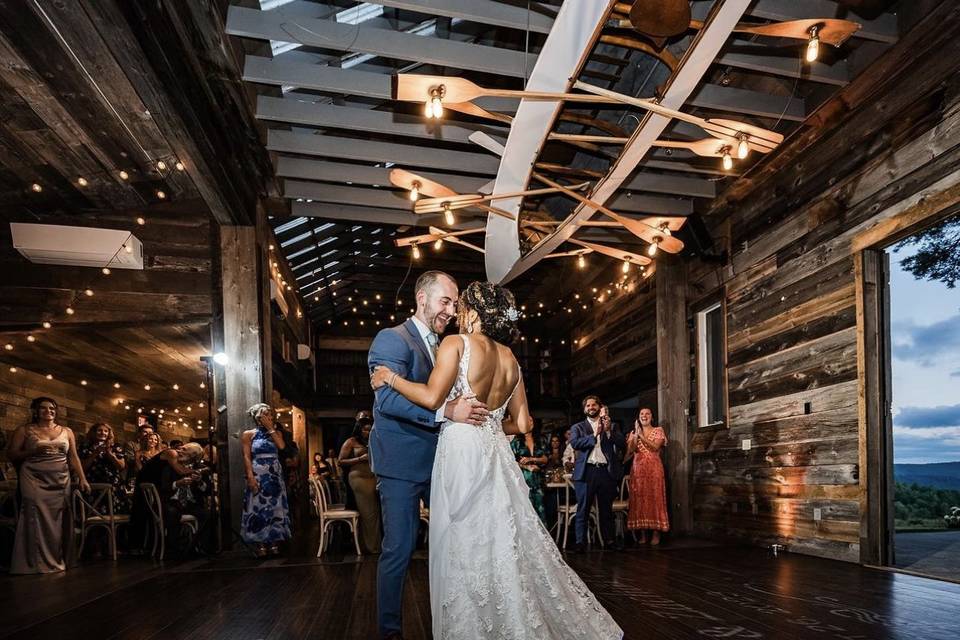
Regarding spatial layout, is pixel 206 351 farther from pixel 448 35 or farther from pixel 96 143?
pixel 448 35

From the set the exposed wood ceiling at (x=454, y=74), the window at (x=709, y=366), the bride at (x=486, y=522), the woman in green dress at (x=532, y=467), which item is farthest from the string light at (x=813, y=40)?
the window at (x=709, y=366)

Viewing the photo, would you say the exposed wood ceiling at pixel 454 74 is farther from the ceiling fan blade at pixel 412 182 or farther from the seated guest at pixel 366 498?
the seated guest at pixel 366 498

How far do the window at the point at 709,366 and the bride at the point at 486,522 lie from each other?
5.80 meters

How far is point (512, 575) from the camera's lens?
8.45ft

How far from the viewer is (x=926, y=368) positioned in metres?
6.64

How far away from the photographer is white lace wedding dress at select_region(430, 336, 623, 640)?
254cm

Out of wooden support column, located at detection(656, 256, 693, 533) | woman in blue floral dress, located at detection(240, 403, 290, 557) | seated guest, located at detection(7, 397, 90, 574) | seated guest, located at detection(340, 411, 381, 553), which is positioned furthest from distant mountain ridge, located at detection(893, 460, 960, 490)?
seated guest, located at detection(7, 397, 90, 574)

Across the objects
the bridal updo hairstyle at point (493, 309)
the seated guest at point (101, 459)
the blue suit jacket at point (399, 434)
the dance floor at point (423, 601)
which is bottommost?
the dance floor at point (423, 601)

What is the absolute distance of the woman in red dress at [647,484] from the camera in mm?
7336

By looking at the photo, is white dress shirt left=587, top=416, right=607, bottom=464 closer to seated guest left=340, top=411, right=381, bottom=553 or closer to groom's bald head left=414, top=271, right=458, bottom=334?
seated guest left=340, top=411, right=381, bottom=553

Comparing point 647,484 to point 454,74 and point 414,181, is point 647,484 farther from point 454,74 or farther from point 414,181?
point 454,74

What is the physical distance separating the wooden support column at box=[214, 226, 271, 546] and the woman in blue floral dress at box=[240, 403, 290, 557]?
285mm

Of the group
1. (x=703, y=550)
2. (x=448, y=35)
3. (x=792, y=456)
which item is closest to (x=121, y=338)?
(x=448, y=35)

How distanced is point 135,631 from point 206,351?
7407 millimetres
